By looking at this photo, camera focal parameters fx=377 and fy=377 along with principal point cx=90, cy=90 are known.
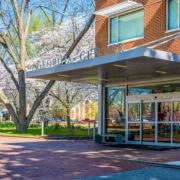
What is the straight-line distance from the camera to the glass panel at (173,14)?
53.4 feet

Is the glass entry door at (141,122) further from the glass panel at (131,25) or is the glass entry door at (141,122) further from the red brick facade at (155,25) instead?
the glass panel at (131,25)

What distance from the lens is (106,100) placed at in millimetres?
19969

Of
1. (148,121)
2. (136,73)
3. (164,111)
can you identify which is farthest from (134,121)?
(136,73)

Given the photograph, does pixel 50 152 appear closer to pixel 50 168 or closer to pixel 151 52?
pixel 50 168

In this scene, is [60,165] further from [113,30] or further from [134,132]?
[113,30]

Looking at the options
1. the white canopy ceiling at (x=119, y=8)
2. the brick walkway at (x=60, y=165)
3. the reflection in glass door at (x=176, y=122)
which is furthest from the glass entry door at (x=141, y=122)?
the brick walkway at (x=60, y=165)

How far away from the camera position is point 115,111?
64.3 ft

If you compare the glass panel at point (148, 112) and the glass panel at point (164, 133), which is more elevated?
the glass panel at point (148, 112)

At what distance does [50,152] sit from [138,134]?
5476 millimetres

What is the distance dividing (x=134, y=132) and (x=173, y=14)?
19.4 ft

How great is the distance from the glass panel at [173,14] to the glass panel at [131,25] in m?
1.55

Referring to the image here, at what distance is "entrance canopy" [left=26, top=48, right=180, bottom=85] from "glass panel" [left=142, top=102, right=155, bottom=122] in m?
1.16

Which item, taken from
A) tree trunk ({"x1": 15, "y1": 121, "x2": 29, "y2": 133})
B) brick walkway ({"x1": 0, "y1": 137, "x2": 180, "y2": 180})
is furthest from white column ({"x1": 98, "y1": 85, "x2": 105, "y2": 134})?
tree trunk ({"x1": 15, "y1": 121, "x2": 29, "y2": 133})

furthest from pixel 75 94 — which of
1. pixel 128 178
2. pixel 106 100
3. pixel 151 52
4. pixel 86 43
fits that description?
pixel 128 178
